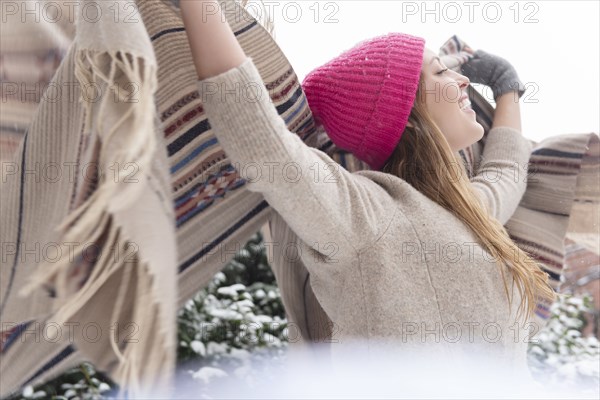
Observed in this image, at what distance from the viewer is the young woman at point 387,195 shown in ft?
2.81

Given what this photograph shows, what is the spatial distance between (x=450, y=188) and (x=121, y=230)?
613mm

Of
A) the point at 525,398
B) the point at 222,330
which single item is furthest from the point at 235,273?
the point at 525,398

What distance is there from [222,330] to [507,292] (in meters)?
1.16

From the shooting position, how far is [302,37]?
1.74 metres

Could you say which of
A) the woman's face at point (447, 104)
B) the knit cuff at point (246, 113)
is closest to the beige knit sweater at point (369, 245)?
the knit cuff at point (246, 113)

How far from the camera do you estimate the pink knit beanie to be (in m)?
1.08

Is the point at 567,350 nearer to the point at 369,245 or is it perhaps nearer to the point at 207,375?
the point at 207,375

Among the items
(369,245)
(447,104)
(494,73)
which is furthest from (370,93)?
(494,73)

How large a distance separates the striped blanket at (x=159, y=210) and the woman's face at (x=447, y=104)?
0.57ft

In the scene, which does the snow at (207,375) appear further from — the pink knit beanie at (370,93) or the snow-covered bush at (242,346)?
the pink knit beanie at (370,93)

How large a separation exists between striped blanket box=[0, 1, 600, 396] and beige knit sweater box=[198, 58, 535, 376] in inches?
3.4

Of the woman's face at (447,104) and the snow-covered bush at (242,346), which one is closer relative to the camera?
the woman's face at (447,104)

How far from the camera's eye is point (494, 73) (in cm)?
143

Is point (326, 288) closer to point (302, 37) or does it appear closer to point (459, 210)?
point (459, 210)
